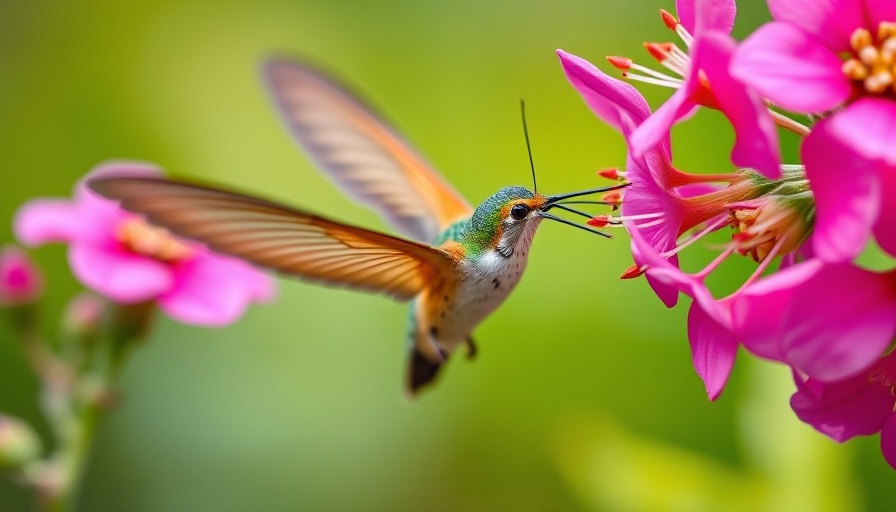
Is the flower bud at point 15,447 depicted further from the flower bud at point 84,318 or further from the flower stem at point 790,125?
the flower stem at point 790,125

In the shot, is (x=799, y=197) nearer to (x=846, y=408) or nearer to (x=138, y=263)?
(x=846, y=408)

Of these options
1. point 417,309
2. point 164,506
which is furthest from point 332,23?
point 417,309

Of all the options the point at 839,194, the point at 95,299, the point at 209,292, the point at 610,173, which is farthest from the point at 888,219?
the point at 95,299

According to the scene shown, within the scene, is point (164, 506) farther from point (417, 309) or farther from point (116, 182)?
point (116, 182)

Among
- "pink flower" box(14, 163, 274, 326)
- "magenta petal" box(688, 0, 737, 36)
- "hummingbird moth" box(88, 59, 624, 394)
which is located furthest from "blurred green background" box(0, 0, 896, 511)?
"magenta petal" box(688, 0, 737, 36)

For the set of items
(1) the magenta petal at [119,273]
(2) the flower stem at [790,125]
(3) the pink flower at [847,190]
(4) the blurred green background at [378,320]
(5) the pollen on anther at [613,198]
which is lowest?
(4) the blurred green background at [378,320]

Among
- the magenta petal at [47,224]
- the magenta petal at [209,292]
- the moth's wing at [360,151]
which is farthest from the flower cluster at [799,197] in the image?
the magenta petal at [47,224]
